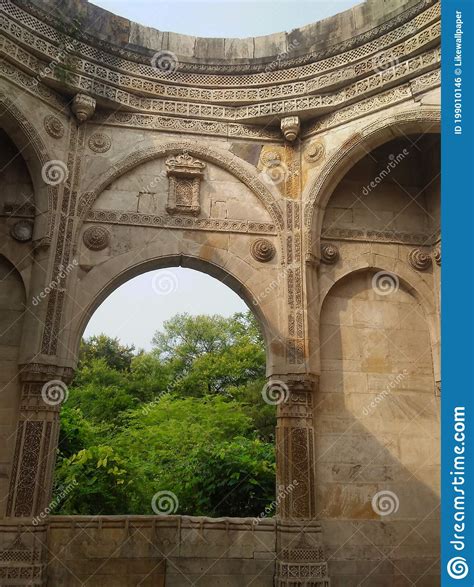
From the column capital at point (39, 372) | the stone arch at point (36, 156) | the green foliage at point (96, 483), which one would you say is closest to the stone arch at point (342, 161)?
the stone arch at point (36, 156)

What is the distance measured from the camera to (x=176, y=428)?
44.0 feet

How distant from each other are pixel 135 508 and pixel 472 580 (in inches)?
300

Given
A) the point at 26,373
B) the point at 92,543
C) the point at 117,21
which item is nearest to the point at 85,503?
the point at 92,543

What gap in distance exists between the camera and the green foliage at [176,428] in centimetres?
890

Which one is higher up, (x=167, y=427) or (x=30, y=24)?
(x=30, y=24)

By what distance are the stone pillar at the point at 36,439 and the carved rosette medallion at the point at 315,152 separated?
492cm

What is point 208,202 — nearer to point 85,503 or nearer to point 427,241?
point 427,241

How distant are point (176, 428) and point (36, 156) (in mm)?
8073

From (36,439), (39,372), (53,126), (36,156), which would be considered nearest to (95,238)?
(36,156)

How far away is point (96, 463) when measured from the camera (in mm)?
8945

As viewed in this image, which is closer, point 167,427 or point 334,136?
point 334,136

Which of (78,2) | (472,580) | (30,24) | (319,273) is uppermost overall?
(78,2)

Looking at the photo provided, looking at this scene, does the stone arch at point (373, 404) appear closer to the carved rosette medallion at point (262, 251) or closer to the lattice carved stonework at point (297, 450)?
the lattice carved stonework at point (297, 450)

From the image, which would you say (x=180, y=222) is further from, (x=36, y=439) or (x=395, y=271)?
(x=36, y=439)
